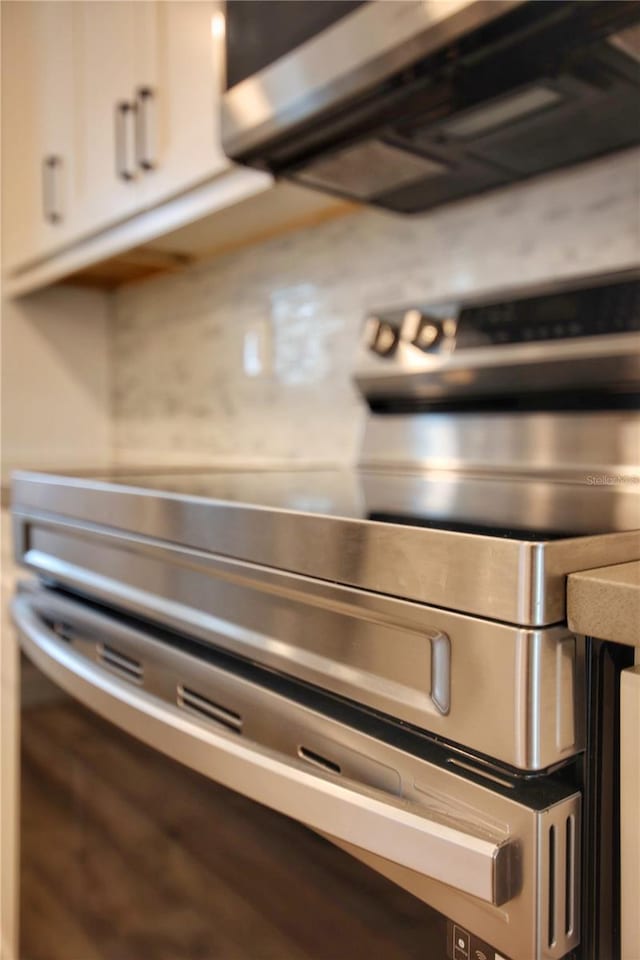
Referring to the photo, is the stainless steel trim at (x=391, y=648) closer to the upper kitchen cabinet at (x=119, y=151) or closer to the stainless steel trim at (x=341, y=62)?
the stainless steel trim at (x=341, y=62)

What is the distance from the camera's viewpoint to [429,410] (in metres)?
1.09

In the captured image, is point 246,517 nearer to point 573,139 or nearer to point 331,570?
point 331,570

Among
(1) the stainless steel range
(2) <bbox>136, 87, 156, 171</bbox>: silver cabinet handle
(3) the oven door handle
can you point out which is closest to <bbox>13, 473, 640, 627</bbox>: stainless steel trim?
(1) the stainless steel range

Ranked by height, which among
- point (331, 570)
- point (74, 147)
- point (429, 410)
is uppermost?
point (74, 147)

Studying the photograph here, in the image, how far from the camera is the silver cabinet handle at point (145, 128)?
1.20 meters

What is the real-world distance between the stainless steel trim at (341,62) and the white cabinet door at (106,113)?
1.25ft

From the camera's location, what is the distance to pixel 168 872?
688 millimetres

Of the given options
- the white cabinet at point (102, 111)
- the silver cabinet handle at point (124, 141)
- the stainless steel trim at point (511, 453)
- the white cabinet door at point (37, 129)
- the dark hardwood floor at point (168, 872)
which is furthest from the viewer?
the white cabinet door at point (37, 129)

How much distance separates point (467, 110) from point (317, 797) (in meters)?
0.74

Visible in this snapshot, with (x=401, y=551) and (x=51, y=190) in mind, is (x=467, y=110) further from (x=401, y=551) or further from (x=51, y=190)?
(x=51, y=190)

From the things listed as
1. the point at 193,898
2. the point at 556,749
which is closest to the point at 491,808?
the point at 556,749

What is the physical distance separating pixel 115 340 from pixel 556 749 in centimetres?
189

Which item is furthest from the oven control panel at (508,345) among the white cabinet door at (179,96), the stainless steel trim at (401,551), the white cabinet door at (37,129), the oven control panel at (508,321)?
the white cabinet door at (37,129)

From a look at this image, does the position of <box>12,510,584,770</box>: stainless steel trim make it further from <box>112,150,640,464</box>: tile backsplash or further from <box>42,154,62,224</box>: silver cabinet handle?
<box>42,154,62,224</box>: silver cabinet handle
